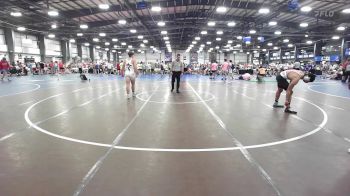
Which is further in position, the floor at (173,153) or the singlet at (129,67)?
the singlet at (129,67)

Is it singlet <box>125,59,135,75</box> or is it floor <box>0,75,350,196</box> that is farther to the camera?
singlet <box>125,59,135,75</box>

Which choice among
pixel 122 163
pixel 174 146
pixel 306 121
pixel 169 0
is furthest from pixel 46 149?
pixel 169 0

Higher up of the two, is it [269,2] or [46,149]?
[269,2]

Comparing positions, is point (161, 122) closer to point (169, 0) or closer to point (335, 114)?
point (335, 114)

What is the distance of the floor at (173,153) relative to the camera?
3143 mm

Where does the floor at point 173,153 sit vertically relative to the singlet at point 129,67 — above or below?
below

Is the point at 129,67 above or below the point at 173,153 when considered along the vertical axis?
above

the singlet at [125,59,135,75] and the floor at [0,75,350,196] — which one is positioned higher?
the singlet at [125,59,135,75]

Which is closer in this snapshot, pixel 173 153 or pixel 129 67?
pixel 173 153

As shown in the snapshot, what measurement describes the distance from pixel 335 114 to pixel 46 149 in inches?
306

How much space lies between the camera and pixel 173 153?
4.29 m

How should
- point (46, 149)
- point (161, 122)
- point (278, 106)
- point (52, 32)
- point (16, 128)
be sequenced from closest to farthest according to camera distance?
point (46, 149), point (16, 128), point (161, 122), point (278, 106), point (52, 32)

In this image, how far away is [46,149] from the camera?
442 centimetres

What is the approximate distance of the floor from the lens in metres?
3.14
